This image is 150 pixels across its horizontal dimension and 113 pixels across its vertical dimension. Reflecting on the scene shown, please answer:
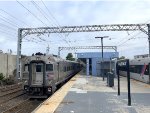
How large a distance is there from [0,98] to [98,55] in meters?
39.8

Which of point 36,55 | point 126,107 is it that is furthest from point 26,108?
point 126,107

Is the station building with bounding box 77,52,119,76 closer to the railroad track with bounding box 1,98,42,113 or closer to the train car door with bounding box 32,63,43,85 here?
the train car door with bounding box 32,63,43,85

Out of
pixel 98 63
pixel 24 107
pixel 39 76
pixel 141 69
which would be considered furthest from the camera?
pixel 98 63

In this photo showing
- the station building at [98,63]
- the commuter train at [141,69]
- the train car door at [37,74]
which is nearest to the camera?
the train car door at [37,74]

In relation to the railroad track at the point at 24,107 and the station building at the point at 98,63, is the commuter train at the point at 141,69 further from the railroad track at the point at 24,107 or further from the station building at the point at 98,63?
the railroad track at the point at 24,107

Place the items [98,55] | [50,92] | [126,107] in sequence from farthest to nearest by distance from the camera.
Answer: [98,55]
[50,92]
[126,107]

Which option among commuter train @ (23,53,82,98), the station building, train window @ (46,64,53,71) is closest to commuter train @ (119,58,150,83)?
the station building

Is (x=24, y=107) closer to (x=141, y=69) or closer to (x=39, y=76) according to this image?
(x=39, y=76)

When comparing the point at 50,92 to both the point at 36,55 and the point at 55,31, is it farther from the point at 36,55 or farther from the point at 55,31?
the point at 55,31

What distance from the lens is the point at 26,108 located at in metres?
19.6

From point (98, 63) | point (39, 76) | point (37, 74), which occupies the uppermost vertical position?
point (98, 63)

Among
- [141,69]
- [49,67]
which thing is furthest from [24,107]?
[141,69]

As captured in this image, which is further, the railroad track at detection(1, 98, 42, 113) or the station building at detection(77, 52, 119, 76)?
the station building at detection(77, 52, 119, 76)

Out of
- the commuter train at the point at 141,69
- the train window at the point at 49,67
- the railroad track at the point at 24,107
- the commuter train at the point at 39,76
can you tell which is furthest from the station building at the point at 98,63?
the railroad track at the point at 24,107
